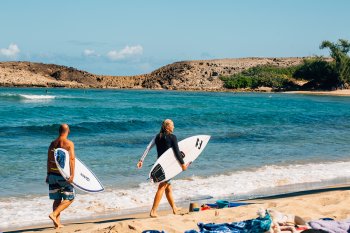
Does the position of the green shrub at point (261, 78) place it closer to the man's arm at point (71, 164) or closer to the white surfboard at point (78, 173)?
the white surfboard at point (78, 173)

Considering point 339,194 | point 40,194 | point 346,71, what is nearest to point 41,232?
point 40,194

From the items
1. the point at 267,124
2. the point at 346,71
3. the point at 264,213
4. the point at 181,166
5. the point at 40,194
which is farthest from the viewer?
the point at 346,71

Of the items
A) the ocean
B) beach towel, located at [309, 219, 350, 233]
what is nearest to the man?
the ocean

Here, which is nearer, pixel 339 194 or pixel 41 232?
pixel 41 232

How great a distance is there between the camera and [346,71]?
79125 mm

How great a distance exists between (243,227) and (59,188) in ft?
9.27

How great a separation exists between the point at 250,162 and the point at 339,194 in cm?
617

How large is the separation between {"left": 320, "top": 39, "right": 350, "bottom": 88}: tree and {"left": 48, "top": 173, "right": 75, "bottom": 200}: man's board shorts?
244 ft

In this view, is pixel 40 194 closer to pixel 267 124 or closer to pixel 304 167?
pixel 304 167

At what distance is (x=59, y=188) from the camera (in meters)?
8.08

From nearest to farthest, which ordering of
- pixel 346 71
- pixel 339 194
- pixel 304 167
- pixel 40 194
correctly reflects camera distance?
pixel 339 194 → pixel 40 194 → pixel 304 167 → pixel 346 71

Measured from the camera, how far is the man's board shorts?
8031 millimetres

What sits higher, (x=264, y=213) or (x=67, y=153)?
(x=67, y=153)

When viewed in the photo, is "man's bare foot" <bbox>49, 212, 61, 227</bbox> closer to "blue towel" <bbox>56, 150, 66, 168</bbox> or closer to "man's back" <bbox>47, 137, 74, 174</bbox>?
"man's back" <bbox>47, 137, 74, 174</bbox>
